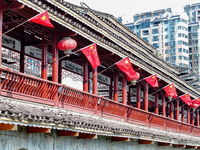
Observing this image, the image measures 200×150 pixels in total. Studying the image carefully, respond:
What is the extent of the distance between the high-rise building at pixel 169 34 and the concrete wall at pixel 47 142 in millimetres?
93905

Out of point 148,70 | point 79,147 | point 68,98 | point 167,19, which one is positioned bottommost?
point 79,147

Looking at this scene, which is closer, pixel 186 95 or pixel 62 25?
pixel 62 25

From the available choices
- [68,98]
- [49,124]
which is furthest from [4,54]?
[49,124]

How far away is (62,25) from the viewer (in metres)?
13.7

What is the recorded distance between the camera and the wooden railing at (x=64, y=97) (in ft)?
38.1

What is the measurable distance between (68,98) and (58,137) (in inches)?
75.5

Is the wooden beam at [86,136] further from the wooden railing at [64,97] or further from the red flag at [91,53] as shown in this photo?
the red flag at [91,53]

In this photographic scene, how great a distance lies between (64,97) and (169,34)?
325 ft

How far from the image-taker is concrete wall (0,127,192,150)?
10489 mm

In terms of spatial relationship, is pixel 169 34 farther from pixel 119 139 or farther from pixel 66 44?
pixel 66 44

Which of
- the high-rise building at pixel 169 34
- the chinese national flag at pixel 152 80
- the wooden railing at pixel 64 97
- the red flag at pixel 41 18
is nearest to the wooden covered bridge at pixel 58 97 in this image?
the wooden railing at pixel 64 97

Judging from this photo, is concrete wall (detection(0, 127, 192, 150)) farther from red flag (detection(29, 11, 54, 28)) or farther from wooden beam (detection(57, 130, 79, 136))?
red flag (detection(29, 11, 54, 28))

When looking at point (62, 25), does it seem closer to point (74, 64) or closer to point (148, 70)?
point (74, 64)

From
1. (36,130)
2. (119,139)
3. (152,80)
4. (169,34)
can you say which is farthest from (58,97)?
(169,34)
